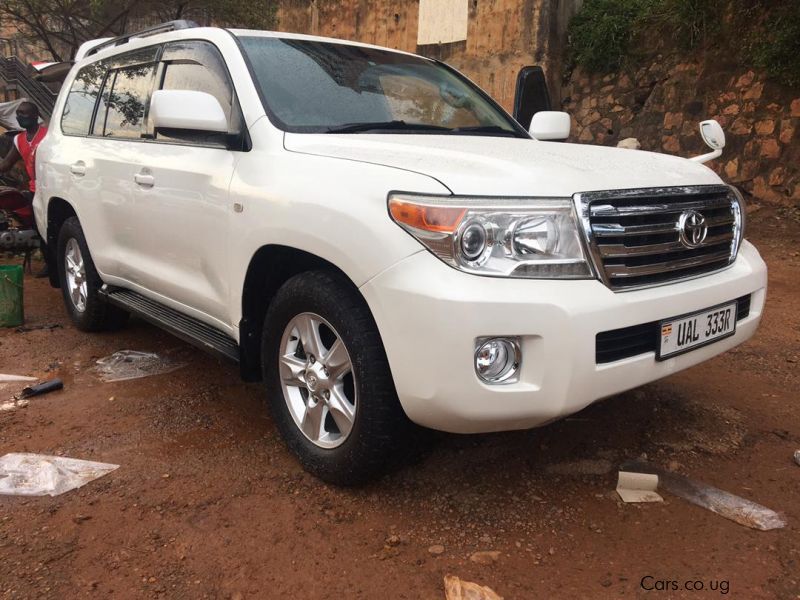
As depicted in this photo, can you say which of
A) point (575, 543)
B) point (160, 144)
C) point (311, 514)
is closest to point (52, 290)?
point (160, 144)

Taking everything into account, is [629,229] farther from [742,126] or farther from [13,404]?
[742,126]

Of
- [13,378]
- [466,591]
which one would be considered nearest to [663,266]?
[466,591]

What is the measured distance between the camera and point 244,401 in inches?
144

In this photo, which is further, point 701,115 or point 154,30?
point 701,115

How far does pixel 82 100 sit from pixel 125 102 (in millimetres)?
824

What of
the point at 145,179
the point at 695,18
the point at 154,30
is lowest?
the point at 145,179


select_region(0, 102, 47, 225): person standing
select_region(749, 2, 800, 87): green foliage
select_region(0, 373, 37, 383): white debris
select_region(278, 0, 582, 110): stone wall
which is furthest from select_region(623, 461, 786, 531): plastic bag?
select_region(278, 0, 582, 110): stone wall

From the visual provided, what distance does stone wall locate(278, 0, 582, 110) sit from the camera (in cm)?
1040

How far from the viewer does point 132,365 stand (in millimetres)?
4250

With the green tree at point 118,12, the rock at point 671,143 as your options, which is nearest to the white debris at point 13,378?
the rock at point 671,143

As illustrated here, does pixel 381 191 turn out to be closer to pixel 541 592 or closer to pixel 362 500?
pixel 362 500

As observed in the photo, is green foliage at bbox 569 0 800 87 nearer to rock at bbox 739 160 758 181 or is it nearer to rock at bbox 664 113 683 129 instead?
rock at bbox 664 113 683 129

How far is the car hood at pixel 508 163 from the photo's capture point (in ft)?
7.42

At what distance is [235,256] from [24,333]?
288cm
